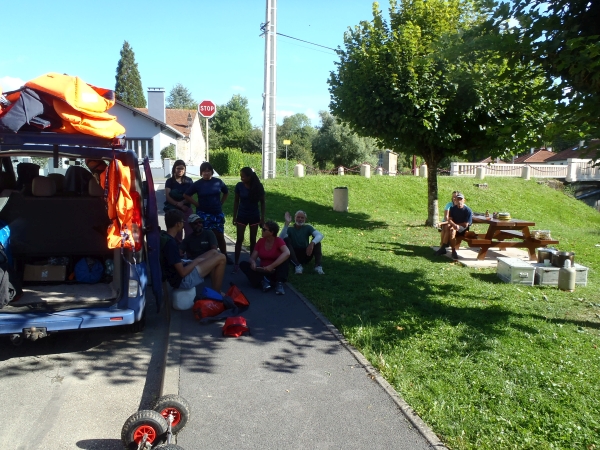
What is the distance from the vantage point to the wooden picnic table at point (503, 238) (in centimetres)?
1028

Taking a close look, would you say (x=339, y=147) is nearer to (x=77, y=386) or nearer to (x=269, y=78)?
(x=269, y=78)

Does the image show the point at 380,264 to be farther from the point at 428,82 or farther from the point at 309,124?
the point at 309,124

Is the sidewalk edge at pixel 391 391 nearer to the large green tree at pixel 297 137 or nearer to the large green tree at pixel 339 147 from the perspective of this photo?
the large green tree at pixel 339 147

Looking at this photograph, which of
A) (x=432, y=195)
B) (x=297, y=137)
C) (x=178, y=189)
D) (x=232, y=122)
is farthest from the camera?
(x=232, y=122)

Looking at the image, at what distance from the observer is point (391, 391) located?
446 centimetres

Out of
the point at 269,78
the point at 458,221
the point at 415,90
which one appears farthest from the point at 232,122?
the point at 458,221

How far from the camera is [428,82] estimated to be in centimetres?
1356

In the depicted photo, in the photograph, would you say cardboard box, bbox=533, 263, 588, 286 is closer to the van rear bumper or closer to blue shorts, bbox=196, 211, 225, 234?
blue shorts, bbox=196, 211, 225, 234

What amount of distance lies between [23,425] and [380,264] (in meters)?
6.79

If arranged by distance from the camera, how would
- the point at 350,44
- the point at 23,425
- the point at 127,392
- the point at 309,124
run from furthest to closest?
the point at 309,124
the point at 350,44
the point at 127,392
the point at 23,425

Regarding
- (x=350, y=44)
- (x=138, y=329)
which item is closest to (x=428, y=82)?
(x=350, y=44)

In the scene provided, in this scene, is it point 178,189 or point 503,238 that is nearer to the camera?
point 178,189

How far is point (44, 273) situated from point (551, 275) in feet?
23.3

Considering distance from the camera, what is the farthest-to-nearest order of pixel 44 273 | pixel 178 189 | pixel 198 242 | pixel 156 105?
pixel 156 105 < pixel 178 189 < pixel 198 242 < pixel 44 273
